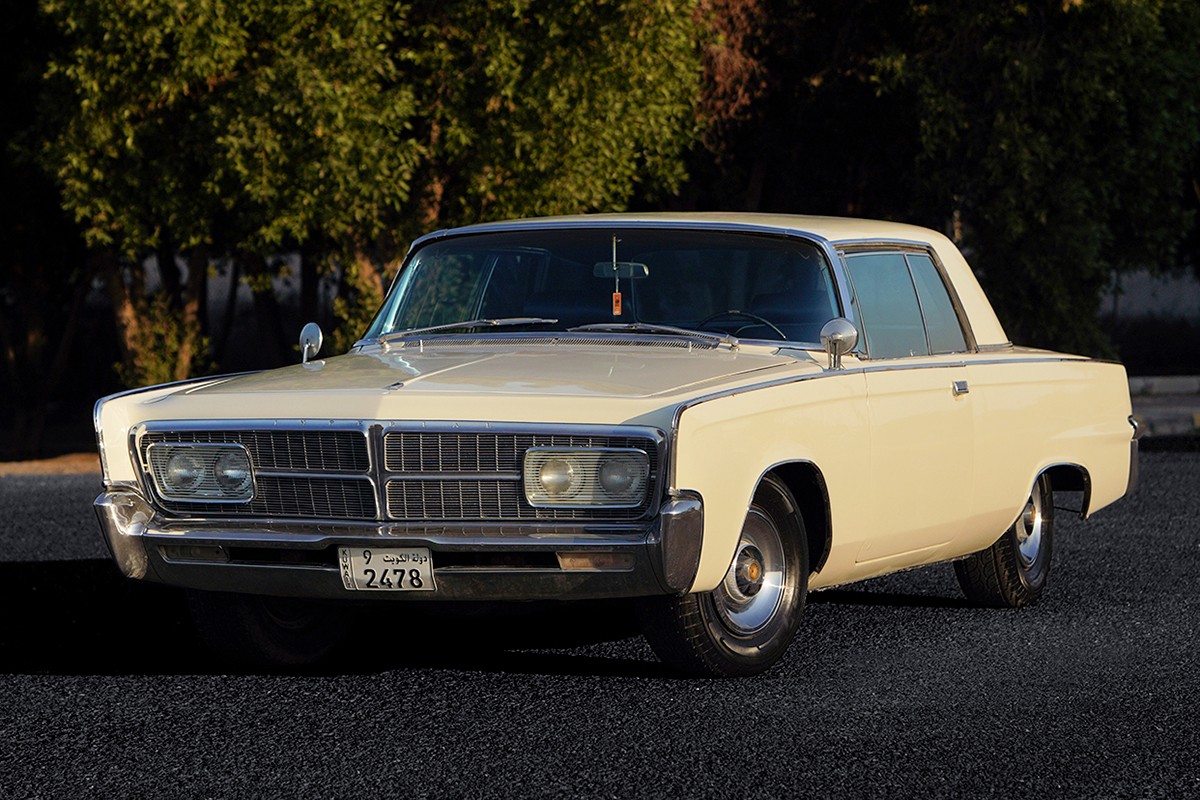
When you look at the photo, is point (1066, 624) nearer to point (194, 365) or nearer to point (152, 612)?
point (152, 612)

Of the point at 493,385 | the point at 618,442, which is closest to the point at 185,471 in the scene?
the point at 493,385

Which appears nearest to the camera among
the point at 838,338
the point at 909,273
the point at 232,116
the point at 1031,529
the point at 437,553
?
the point at 437,553

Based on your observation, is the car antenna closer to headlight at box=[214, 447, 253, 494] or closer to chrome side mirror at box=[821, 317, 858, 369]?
chrome side mirror at box=[821, 317, 858, 369]

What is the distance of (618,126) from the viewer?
20.2m

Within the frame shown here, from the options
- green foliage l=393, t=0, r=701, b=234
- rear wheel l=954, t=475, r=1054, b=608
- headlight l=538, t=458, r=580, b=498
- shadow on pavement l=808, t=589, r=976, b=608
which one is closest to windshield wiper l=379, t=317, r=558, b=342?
headlight l=538, t=458, r=580, b=498

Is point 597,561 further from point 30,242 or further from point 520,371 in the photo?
point 30,242

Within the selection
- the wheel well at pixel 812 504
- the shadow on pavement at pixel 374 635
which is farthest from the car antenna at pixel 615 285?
the shadow on pavement at pixel 374 635

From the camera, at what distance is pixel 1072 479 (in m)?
9.16

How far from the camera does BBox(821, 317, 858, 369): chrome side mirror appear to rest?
7.16 metres

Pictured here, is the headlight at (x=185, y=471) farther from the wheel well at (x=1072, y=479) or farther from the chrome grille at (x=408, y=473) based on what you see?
the wheel well at (x=1072, y=479)

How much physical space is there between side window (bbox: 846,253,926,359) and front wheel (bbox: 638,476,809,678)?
43.3 inches

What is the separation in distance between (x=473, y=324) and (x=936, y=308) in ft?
6.77

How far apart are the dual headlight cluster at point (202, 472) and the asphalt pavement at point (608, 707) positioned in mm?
695

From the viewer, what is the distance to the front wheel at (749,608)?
21.8 ft
